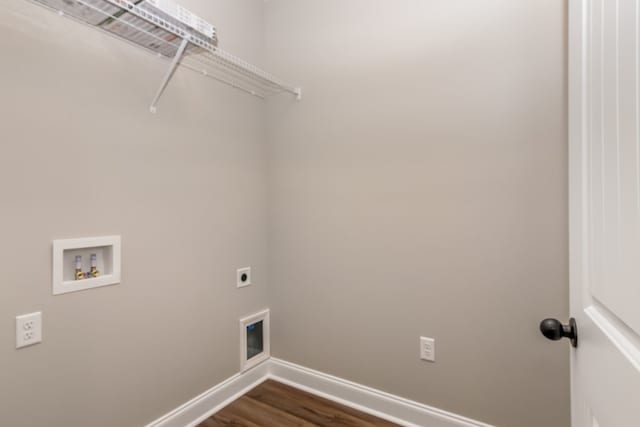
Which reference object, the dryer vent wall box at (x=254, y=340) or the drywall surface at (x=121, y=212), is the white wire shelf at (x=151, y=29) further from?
the dryer vent wall box at (x=254, y=340)

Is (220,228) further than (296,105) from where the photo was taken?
No

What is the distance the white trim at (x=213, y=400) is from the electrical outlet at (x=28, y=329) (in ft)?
2.22

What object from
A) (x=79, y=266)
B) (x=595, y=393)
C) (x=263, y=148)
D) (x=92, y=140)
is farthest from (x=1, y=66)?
(x=595, y=393)

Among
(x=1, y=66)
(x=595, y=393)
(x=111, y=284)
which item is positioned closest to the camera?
(x=595, y=393)

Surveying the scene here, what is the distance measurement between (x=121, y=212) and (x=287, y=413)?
1.35 metres

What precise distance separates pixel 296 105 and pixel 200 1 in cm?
73

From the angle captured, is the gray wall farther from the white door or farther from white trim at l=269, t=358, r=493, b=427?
the white door

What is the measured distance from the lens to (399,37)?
1725mm

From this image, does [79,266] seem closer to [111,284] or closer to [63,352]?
[111,284]

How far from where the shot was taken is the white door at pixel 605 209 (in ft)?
1.63

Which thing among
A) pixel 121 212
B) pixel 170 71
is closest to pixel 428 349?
pixel 121 212

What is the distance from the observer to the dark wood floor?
5.70ft

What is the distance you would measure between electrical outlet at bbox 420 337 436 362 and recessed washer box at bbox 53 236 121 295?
1461 millimetres

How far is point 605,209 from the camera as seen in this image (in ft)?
2.02
